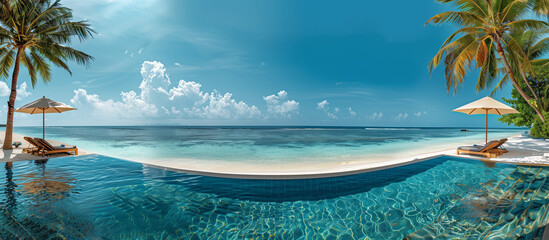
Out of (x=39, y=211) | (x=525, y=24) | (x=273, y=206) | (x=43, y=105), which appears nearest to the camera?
(x=39, y=211)

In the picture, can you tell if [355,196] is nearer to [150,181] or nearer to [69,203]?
[150,181]

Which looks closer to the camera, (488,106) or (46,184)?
(46,184)

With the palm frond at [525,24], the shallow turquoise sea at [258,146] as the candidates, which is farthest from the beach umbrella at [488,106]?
the shallow turquoise sea at [258,146]

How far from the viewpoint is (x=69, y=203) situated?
4.24 m

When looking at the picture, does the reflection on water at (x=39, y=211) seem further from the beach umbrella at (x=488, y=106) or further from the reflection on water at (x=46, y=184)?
the beach umbrella at (x=488, y=106)

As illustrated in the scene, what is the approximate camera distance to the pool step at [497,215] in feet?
11.5

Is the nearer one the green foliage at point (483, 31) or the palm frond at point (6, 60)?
the green foliage at point (483, 31)

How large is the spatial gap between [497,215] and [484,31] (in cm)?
935

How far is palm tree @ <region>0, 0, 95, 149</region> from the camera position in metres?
9.88

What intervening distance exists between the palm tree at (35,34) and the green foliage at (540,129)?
26.6 metres

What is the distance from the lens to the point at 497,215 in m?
3.98

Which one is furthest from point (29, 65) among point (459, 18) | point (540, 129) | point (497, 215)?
point (540, 129)

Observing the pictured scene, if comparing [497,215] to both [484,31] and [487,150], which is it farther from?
[484,31]

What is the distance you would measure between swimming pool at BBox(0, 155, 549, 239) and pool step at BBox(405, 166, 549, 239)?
Answer: 0.6 inches
